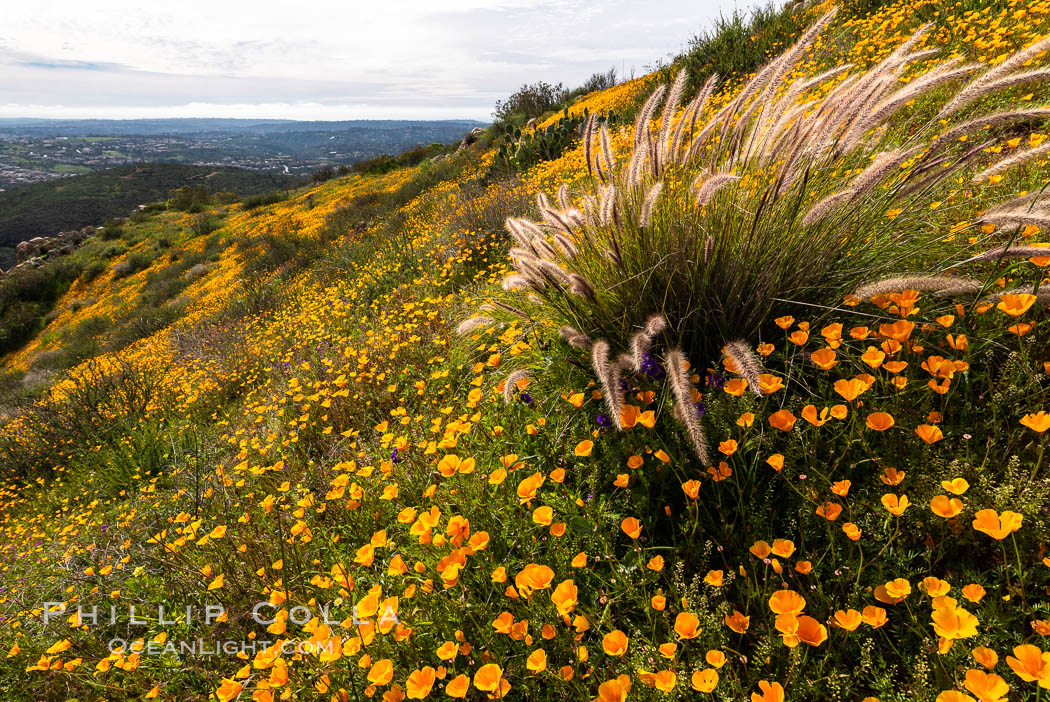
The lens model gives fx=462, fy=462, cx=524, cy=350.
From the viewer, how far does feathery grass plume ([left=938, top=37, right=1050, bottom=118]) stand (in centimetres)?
160

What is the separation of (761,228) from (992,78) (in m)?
0.90

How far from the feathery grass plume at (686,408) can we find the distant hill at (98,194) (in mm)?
56067

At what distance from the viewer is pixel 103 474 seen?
4.88 metres

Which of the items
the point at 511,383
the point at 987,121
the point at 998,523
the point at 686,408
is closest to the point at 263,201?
the point at 511,383

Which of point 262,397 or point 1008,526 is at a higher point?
point 1008,526

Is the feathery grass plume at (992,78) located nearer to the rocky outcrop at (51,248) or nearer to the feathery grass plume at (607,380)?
the feathery grass plume at (607,380)

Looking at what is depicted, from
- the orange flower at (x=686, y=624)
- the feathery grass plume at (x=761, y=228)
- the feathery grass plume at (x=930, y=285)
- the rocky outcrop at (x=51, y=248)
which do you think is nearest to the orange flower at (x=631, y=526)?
the orange flower at (x=686, y=624)

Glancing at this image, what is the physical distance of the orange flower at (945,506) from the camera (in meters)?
1.20

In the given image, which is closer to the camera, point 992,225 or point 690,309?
point 992,225

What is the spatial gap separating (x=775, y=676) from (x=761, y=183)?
211 cm

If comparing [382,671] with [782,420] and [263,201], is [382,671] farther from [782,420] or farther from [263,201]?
[263,201]

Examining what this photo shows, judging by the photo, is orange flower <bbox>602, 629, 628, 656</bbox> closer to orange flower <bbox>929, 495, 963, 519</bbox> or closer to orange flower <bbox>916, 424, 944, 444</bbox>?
orange flower <bbox>929, 495, 963, 519</bbox>

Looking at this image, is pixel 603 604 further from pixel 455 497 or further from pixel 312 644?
pixel 312 644

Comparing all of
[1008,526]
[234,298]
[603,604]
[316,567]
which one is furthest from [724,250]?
[234,298]
